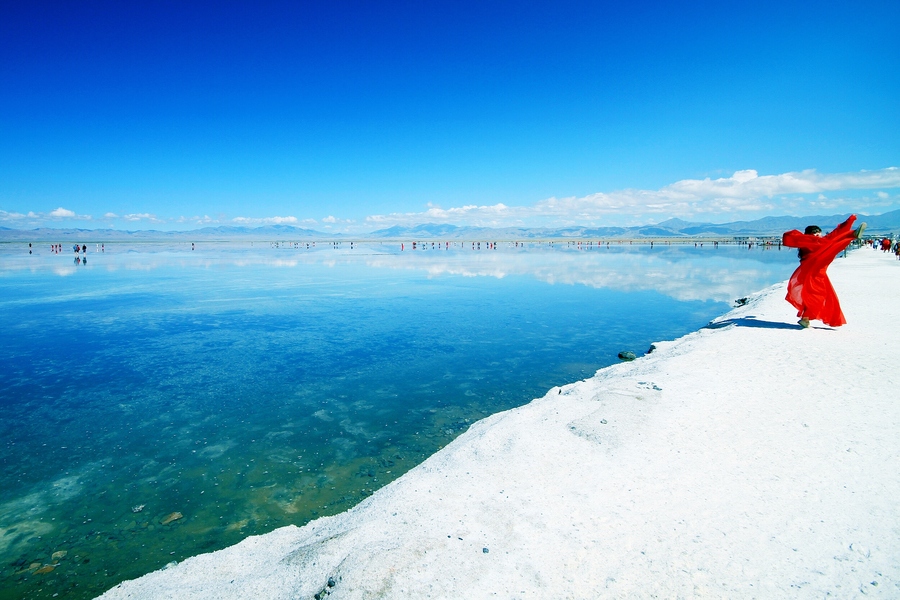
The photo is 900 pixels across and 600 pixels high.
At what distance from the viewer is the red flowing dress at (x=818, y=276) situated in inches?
493

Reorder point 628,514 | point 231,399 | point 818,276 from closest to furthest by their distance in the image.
Answer: point 628,514
point 231,399
point 818,276

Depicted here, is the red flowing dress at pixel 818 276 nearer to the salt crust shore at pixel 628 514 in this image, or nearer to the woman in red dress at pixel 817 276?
the woman in red dress at pixel 817 276

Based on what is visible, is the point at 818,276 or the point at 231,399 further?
the point at 818,276

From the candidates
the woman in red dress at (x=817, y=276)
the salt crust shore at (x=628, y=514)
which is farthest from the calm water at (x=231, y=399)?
the woman in red dress at (x=817, y=276)

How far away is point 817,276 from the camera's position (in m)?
12.8

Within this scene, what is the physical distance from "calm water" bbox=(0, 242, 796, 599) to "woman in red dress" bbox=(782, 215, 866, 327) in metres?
4.24

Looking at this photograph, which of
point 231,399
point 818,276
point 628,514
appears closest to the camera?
point 628,514

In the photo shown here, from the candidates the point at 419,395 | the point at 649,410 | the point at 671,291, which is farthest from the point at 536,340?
the point at 671,291

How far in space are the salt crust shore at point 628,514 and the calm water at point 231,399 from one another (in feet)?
4.59

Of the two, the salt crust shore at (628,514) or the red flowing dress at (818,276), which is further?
the red flowing dress at (818,276)

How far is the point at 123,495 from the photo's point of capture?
6.90 metres

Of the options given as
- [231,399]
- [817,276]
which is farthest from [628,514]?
[817,276]

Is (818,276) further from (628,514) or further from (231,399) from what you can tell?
(231,399)

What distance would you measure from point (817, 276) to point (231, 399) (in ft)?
52.3
